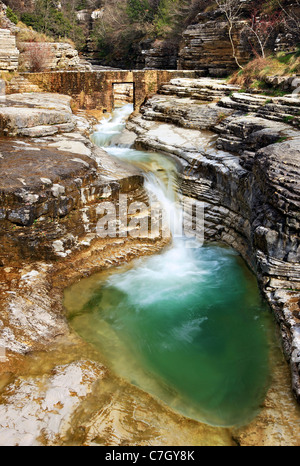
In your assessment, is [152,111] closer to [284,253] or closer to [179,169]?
[179,169]

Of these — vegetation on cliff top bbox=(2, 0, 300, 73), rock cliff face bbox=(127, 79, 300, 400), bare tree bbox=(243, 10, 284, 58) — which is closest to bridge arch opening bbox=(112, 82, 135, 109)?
vegetation on cliff top bbox=(2, 0, 300, 73)

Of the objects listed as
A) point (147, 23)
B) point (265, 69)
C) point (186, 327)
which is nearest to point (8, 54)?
point (265, 69)

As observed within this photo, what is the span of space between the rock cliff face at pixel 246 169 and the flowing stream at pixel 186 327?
0.49 meters

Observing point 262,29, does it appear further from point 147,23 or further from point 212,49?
point 147,23

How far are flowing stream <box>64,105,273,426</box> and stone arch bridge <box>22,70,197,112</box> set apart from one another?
8.88m

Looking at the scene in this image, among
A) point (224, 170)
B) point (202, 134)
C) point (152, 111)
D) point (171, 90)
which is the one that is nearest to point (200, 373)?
point (224, 170)

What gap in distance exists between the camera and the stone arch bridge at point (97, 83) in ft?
47.2

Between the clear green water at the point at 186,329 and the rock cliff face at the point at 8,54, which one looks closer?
the clear green water at the point at 186,329

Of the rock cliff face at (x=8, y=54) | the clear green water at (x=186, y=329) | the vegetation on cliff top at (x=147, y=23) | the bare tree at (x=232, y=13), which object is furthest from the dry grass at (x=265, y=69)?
the rock cliff face at (x=8, y=54)

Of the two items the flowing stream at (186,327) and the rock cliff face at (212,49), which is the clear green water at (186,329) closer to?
the flowing stream at (186,327)

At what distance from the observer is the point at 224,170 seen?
28.9 ft

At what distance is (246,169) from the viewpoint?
27.8 feet

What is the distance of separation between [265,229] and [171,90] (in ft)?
33.8

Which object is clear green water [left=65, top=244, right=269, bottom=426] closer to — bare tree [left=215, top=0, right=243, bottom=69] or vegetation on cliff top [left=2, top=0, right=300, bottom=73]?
vegetation on cliff top [left=2, top=0, right=300, bottom=73]
